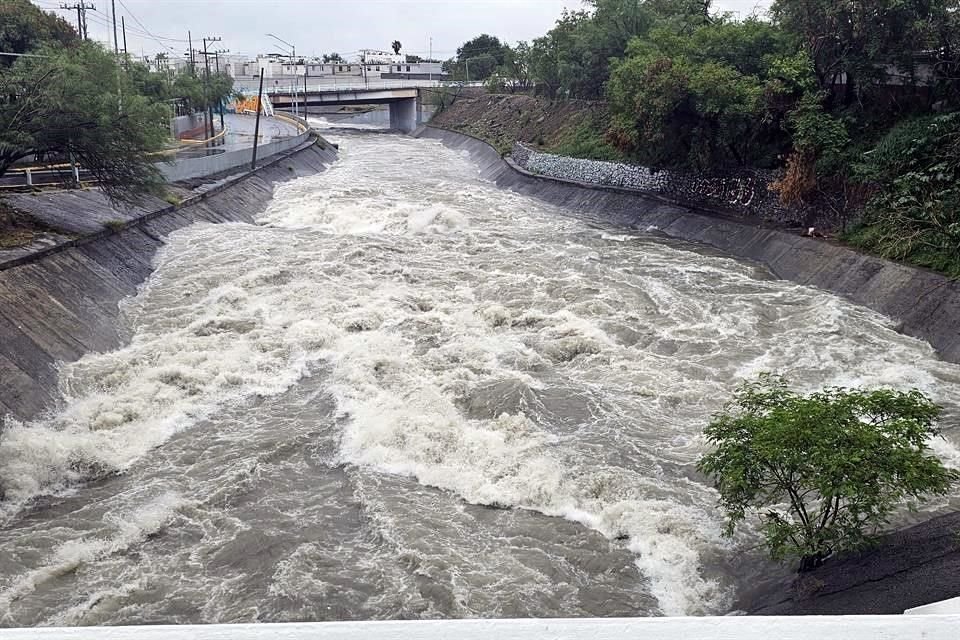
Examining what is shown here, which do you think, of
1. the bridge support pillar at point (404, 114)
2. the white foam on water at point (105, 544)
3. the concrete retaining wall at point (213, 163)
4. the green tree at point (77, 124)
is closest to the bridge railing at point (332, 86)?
the bridge support pillar at point (404, 114)

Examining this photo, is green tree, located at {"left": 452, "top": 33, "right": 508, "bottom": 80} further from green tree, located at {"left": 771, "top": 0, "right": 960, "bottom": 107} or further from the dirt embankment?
green tree, located at {"left": 771, "top": 0, "right": 960, "bottom": 107}

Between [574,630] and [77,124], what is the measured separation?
927 inches

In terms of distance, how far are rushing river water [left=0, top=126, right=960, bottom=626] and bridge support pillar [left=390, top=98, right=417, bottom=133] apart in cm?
7462

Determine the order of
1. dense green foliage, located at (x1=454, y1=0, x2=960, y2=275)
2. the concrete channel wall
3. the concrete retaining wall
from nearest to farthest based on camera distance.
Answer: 1. the concrete channel wall
2. dense green foliage, located at (x1=454, y1=0, x2=960, y2=275)
3. the concrete retaining wall

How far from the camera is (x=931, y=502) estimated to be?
1195 cm

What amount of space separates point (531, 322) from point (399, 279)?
A: 6.20 m

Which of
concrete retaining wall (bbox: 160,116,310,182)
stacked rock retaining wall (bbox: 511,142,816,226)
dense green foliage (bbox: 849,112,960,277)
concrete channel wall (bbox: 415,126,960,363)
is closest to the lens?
concrete channel wall (bbox: 415,126,960,363)

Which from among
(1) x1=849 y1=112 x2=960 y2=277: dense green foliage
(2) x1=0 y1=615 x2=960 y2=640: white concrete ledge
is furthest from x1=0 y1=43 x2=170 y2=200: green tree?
(1) x1=849 y1=112 x2=960 y2=277: dense green foliage

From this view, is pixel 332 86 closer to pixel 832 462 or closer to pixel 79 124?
pixel 79 124

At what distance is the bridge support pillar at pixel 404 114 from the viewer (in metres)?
99.1

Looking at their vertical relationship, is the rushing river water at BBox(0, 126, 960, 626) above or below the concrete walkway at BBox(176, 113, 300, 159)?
below

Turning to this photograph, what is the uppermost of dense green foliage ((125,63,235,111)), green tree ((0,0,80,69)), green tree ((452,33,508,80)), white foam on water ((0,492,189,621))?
green tree ((452,33,508,80))

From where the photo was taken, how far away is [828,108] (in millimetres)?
29922

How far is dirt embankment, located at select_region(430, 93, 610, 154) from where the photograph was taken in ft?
179
